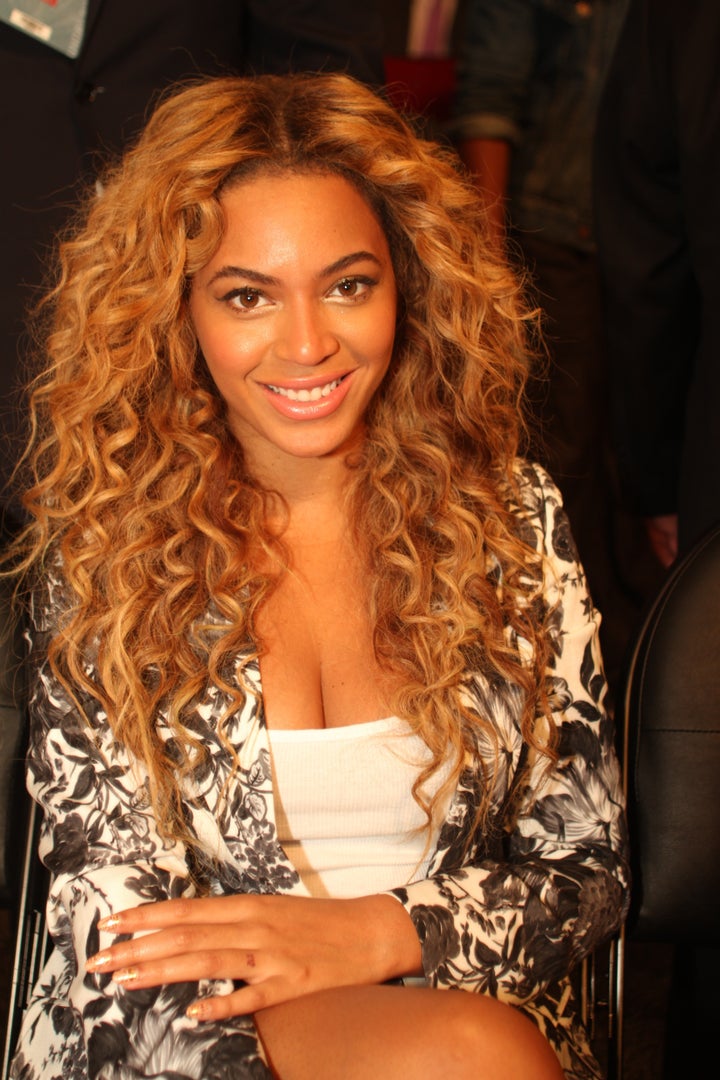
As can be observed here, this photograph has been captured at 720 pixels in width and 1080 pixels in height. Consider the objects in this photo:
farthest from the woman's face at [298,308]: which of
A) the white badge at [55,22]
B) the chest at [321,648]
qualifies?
the white badge at [55,22]

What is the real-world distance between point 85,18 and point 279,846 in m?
1.20

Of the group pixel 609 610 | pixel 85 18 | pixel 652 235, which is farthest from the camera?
pixel 609 610

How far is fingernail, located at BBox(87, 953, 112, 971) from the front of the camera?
4.21ft

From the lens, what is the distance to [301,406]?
4.87ft

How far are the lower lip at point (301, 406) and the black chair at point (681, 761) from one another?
496 mm

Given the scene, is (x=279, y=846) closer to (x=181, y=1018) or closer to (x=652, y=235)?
(x=181, y=1018)

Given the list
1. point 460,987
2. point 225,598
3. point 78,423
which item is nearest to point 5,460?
point 78,423

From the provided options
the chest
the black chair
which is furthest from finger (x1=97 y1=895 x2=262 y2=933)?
the black chair

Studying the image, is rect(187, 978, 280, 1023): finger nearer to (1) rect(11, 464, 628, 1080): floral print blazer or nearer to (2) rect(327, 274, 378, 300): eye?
(1) rect(11, 464, 628, 1080): floral print blazer

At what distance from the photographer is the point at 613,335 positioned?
2.17 meters

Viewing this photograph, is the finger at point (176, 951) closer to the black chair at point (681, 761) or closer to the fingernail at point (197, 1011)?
the fingernail at point (197, 1011)

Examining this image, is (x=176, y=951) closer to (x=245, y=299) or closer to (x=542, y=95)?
(x=245, y=299)

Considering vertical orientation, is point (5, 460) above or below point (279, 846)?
above

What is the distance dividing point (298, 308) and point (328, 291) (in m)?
0.06
